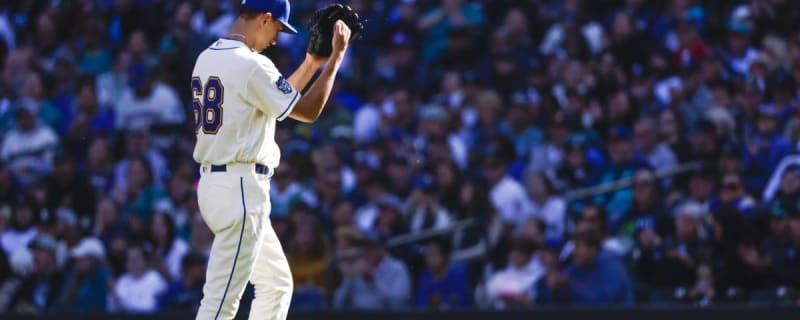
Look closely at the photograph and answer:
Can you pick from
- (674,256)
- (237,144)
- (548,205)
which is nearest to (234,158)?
(237,144)

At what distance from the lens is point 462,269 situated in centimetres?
987

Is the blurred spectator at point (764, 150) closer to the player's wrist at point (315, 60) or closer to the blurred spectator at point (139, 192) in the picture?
the player's wrist at point (315, 60)

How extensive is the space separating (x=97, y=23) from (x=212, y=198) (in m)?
8.96

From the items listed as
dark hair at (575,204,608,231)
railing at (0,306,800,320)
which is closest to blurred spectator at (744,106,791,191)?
dark hair at (575,204,608,231)

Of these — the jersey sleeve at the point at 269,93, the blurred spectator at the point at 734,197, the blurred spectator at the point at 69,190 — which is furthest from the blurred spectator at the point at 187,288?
the jersey sleeve at the point at 269,93

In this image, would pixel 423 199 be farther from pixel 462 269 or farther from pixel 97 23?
pixel 97 23

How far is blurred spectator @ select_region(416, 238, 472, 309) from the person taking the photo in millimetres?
9773

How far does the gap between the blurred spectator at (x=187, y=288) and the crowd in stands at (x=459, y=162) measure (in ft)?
0.07

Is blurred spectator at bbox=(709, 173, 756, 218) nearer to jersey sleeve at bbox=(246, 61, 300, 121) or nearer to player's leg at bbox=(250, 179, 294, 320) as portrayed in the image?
player's leg at bbox=(250, 179, 294, 320)

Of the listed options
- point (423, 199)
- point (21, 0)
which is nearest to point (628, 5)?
point (423, 199)

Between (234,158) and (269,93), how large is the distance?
1.05 ft

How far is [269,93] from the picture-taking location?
5738mm

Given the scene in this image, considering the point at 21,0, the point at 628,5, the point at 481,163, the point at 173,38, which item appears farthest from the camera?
the point at 21,0

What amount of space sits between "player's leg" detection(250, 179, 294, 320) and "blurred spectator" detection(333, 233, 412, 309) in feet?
12.3
